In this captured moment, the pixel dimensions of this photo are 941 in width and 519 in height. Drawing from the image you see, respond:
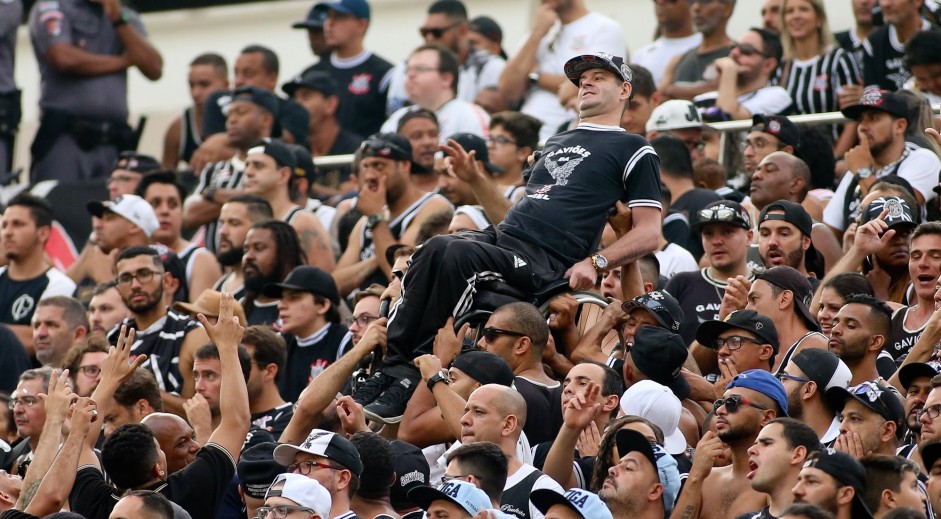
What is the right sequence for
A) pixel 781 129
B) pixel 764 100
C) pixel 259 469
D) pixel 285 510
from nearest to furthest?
pixel 285 510
pixel 259 469
pixel 781 129
pixel 764 100

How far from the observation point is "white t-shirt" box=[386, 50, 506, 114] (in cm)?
1662

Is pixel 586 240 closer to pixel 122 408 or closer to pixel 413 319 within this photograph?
pixel 413 319

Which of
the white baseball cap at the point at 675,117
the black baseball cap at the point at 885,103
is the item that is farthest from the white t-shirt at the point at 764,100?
the black baseball cap at the point at 885,103

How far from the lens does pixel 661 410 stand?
31.5ft

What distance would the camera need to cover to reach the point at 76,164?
17.8 m

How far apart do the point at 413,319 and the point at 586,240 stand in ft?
3.59

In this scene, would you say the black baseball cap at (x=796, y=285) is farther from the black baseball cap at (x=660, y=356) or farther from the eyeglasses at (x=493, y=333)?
the eyeglasses at (x=493, y=333)

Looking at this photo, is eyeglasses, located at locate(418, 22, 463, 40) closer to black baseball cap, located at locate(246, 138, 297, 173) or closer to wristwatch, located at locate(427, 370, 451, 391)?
black baseball cap, located at locate(246, 138, 297, 173)

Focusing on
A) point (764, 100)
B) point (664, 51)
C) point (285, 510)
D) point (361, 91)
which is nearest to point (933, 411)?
point (285, 510)

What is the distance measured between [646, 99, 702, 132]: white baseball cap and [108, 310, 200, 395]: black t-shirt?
373 centimetres

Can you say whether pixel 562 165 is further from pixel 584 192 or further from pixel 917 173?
pixel 917 173

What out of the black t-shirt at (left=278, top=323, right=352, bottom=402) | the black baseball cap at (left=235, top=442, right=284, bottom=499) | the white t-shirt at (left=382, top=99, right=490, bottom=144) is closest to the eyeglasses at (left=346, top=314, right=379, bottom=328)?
the black t-shirt at (left=278, top=323, right=352, bottom=402)

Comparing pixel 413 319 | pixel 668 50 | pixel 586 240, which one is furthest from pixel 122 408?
pixel 668 50

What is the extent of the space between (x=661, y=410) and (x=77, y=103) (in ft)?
30.8
